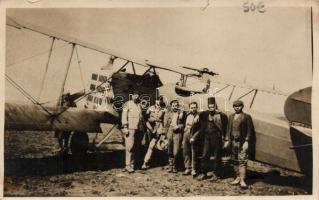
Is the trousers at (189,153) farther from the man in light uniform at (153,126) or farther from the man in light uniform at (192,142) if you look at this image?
the man in light uniform at (153,126)

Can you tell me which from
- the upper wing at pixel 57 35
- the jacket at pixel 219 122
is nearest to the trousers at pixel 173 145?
the jacket at pixel 219 122

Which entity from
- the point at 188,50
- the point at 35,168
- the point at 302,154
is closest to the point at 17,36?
the point at 35,168

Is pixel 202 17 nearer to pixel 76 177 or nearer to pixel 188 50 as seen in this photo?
pixel 188 50

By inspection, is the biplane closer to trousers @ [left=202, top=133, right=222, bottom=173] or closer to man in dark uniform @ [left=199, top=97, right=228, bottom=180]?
man in dark uniform @ [left=199, top=97, right=228, bottom=180]

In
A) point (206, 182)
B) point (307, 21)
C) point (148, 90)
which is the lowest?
point (206, 182)

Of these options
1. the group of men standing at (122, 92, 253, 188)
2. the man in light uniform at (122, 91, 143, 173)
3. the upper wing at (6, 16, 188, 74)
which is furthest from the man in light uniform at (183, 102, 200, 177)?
the upper wing at (6, 16, 188, 74)

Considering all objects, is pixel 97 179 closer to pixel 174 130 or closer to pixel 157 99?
pixel 174 130
